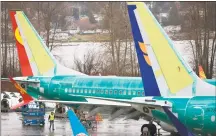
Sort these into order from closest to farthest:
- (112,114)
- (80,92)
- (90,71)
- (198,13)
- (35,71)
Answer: (112,114)
(80,92)
(35,71)
(198,13)
(90,71)

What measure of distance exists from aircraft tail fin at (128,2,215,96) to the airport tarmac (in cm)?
1135

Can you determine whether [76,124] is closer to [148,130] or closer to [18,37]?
[148,130]

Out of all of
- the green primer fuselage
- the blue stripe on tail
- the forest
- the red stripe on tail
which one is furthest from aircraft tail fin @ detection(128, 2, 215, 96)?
the forest

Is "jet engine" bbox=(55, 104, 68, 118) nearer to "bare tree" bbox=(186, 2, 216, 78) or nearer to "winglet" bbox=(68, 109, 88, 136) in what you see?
"bare tree" bbox=(186, 2, 216, 78)

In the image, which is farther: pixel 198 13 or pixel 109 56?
pixel 109 56

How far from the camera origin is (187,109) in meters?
19.7

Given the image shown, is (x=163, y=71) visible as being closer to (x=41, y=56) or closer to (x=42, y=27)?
(x=41, y=56)

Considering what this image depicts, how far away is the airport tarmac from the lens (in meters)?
31.9

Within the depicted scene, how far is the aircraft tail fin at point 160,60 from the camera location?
20016 millimetres

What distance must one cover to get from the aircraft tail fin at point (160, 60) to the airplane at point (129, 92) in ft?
0.09

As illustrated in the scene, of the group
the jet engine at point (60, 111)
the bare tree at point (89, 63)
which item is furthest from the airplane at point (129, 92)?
the bare tree at point (89, 63)

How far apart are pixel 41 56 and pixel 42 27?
27997 millimetres

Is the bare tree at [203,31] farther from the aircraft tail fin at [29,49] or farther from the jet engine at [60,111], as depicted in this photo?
the aircraft tail fin at [29,49]


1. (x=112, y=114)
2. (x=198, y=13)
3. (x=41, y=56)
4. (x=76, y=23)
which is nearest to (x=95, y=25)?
(x=76, y=23)
